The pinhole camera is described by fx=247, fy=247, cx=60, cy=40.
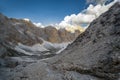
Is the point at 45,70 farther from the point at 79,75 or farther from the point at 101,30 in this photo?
the point at 101,30

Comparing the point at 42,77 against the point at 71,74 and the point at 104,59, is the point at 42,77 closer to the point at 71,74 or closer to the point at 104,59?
the point at 71,74

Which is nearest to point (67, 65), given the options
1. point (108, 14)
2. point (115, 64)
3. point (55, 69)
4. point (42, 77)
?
point (55, 69)

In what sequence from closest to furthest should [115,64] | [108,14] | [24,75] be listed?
1. [115,64]
2. [24,75]
3. [108,14]

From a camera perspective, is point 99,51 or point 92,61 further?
point 99,51

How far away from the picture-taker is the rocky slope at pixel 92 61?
37.8 ft

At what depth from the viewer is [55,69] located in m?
12.5

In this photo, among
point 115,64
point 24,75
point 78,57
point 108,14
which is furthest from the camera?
point 108,14

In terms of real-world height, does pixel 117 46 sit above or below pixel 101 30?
below

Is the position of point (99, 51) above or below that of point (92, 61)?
above

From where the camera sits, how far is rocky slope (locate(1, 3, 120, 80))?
11508mm

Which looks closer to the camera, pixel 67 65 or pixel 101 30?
pixel 67 65

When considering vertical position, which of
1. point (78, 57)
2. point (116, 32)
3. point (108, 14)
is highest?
point (108, 14)

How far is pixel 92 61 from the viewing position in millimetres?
12156

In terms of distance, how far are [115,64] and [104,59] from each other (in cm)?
59
